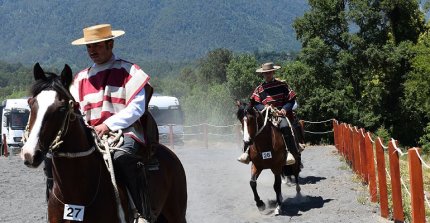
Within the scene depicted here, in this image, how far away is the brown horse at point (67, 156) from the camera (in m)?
4.01

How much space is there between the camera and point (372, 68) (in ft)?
127

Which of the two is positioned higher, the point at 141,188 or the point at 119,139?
the point at 119,139

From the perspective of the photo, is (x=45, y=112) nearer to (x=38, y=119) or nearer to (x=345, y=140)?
(x=38, y=119)

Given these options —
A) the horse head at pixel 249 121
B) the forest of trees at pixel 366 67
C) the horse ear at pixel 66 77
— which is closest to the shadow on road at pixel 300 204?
the horse head at pixel 249 121

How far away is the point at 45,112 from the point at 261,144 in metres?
7.02

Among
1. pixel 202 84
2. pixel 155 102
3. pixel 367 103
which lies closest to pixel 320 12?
pixel 367 103

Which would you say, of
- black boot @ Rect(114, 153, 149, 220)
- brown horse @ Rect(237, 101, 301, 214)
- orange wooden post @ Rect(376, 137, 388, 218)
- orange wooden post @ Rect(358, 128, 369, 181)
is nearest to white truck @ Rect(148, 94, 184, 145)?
orange wooden post @ Rect(358, 128, 369, 181)

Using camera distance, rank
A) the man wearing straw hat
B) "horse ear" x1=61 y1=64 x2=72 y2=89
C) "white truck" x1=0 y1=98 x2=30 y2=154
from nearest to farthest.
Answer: "horse ear" x1=61 y1=64 x2=72 y2=89 < the man wearing straw hat < "white truck" x1=0 y1=98 x2=30 y2=154

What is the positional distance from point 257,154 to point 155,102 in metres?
19.3

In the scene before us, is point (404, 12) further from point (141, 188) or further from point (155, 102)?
point (141, 188)

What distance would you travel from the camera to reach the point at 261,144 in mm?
10766

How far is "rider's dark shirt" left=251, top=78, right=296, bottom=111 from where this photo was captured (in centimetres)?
1165

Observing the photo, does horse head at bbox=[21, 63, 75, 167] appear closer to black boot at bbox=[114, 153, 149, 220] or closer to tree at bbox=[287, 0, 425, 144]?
black boot at bbox=[114, 153, 149, 220]

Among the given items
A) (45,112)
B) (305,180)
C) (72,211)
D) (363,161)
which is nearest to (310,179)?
(305,180)
